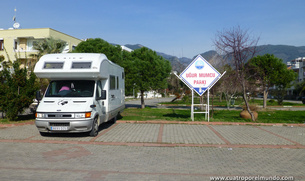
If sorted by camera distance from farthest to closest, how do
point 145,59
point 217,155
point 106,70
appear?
point 145,59
point 106,70
point 217,155

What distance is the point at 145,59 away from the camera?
84.5ft

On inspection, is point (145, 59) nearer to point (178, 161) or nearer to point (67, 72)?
point (67, 72)

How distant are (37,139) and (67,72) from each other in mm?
2552

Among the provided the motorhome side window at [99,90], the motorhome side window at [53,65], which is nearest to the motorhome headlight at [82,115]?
the motorhome side window at [99,90]

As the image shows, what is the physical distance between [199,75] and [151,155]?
723 centimetres

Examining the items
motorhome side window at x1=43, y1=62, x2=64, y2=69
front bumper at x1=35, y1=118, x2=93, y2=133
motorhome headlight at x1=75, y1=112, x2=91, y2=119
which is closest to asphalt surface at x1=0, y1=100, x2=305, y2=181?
front bumper at x1=35, y1=118, x2=93, y2=133

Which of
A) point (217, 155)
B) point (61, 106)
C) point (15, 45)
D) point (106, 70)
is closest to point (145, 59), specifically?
point (106, 70)

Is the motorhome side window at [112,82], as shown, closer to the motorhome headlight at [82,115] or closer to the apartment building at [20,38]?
the motorhome headlight at [82,115]

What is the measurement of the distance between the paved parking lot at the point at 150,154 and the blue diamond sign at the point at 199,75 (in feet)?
10.0

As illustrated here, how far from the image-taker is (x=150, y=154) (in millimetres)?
7379

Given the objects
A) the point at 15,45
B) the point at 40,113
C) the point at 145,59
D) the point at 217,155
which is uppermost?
the point at 15,45

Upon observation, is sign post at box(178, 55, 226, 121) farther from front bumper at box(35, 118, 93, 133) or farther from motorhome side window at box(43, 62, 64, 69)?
front bumper at box(35, 118, 93, 133)

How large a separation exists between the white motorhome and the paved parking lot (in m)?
0.60

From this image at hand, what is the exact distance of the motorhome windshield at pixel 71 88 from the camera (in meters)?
9.79
